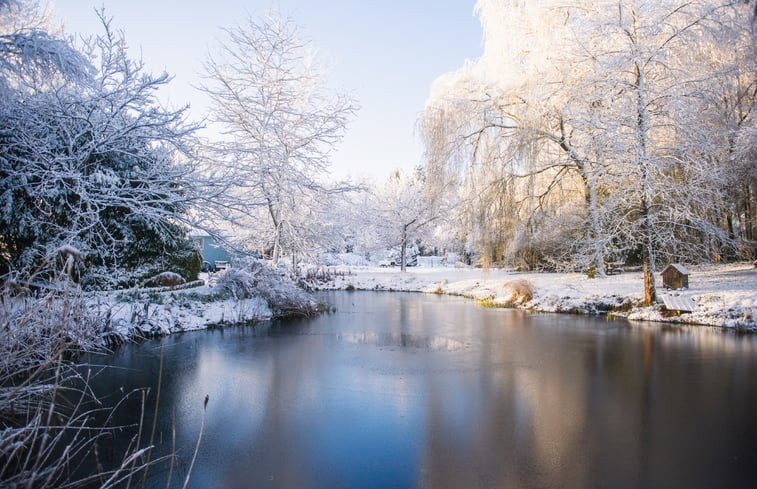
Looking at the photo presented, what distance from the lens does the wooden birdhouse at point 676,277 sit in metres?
12.4

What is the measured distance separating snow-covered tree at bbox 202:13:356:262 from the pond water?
23.3 feet

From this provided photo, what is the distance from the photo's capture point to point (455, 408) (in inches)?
201

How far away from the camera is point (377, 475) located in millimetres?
3607

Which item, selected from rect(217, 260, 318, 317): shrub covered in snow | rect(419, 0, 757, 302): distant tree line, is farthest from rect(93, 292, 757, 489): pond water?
rect(419, 0, 757, 302): distant tree line

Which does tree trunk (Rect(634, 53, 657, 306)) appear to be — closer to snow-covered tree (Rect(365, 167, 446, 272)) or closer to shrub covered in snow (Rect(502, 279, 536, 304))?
shrub covered in snow (Rect(502, 279, 536, 304))

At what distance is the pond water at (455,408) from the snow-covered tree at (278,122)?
711cm

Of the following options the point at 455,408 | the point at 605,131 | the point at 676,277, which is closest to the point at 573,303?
the point at 676,277

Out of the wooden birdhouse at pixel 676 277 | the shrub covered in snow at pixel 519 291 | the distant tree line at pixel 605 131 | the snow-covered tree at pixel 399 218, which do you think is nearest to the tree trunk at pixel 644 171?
the distant tree line at pixel 605 131

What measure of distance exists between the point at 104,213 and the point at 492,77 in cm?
1321

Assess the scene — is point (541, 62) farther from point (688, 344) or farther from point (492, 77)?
point (688, 344)

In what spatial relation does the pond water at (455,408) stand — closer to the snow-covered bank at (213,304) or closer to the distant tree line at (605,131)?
the snow-covered bank at (213,304)

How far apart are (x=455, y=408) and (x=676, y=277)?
10114 mm

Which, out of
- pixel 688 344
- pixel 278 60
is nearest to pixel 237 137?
pixel 278 60

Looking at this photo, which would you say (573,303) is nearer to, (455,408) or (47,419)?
(455,408)
